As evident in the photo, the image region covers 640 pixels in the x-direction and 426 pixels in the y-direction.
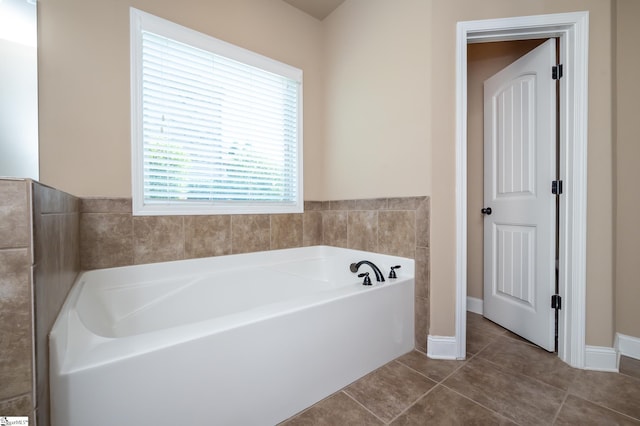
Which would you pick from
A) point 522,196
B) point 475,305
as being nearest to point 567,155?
point 522,196

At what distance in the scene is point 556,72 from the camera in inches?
67.6

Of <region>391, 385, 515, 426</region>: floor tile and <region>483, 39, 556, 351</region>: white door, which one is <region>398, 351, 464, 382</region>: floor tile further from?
<region>483, 39, 556, 351</region>: white door

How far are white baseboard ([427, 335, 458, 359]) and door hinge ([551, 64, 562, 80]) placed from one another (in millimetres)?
1815

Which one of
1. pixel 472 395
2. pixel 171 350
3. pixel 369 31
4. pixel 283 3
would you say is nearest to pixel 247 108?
pixel 283 3

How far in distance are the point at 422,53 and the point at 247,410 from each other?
88.4 inches

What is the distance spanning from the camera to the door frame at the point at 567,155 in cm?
156

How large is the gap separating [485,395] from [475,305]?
1288mm

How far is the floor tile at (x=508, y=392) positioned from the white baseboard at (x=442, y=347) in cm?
11

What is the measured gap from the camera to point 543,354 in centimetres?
174

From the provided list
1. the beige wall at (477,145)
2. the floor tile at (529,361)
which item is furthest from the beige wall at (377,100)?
the floor tile at (529,361)

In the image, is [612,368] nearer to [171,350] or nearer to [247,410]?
[247,410]

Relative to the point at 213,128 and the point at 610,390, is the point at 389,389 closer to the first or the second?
the point at 610,390

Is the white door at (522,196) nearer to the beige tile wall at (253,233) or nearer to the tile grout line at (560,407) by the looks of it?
the tile grout line at (560,407)

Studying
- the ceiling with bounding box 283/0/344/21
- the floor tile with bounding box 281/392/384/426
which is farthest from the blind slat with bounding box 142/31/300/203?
the floor tile with bounding box 281/392/384/426
